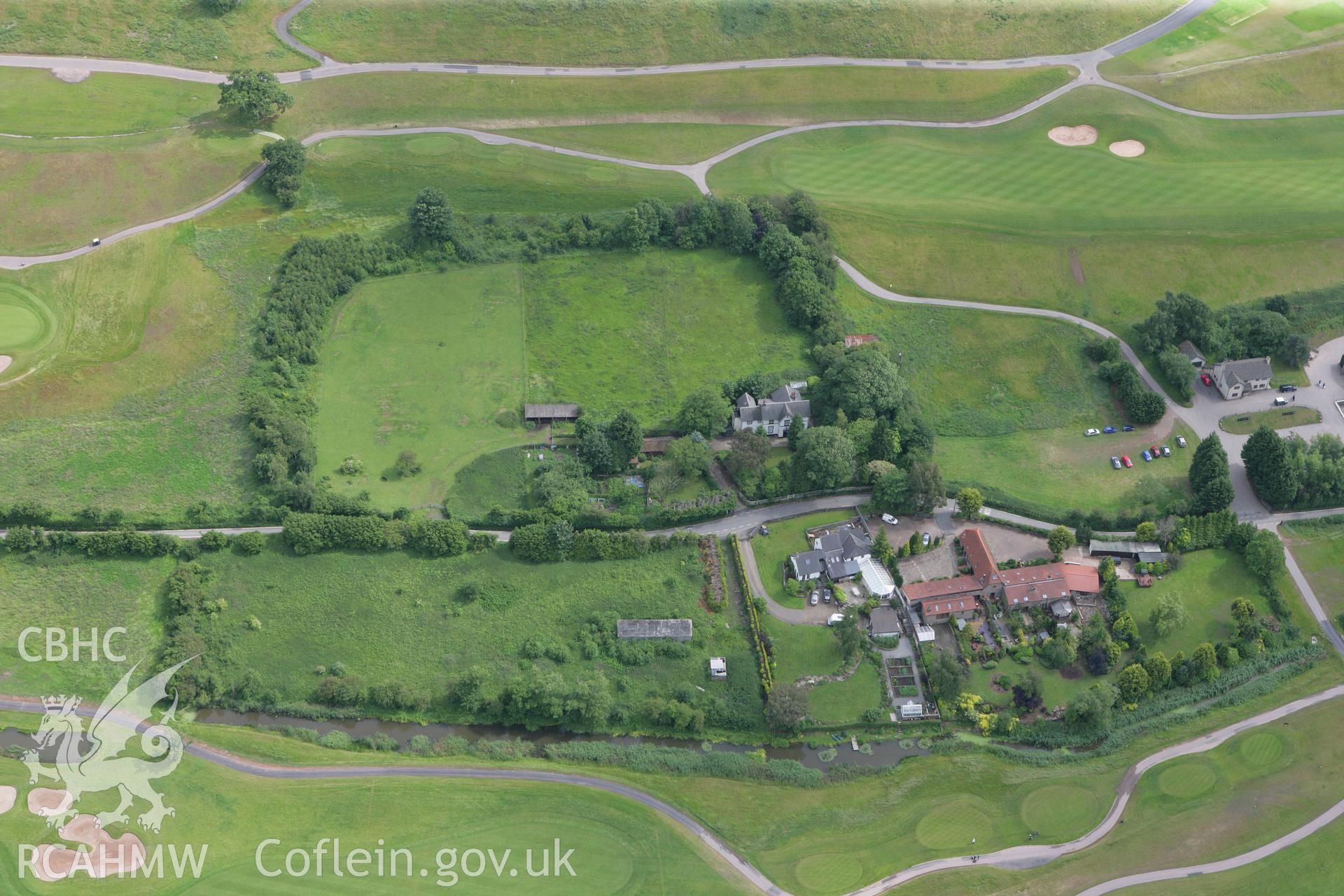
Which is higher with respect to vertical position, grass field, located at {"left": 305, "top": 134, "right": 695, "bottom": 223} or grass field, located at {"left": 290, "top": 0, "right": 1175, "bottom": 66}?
grass field, located at {"left": 290, "top": 0, "right": 1175, "bottom": 66}

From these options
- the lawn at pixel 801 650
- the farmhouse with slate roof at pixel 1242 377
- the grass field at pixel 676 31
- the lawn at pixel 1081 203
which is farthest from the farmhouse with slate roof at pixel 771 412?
the grass field at pixel 676 31

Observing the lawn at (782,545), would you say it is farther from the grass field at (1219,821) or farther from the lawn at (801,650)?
the grass field at (1219,821)

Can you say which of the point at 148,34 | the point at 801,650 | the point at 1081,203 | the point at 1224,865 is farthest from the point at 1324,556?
the point at 148,34

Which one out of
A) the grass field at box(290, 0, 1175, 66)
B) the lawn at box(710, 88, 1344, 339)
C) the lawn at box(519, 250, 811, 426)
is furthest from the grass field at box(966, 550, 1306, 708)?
the grass field at box(290, 0, 1175, 66)

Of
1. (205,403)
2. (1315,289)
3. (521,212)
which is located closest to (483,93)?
(521,212)

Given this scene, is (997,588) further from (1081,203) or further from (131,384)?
(131,384)

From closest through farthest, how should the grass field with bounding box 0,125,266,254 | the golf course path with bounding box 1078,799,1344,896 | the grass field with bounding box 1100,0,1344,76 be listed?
the golf course path with bounding box 1078,799,1344,896 → the grass field with bounding box 0,125,266,254 → the grass field with bounding box 1100,0,1344,76

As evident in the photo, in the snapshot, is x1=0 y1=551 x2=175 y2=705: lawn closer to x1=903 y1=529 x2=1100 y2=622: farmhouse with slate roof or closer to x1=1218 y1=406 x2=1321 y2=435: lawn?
x1=903 y1=529 x2=1100 y2=622: farmhouse with slate roof
